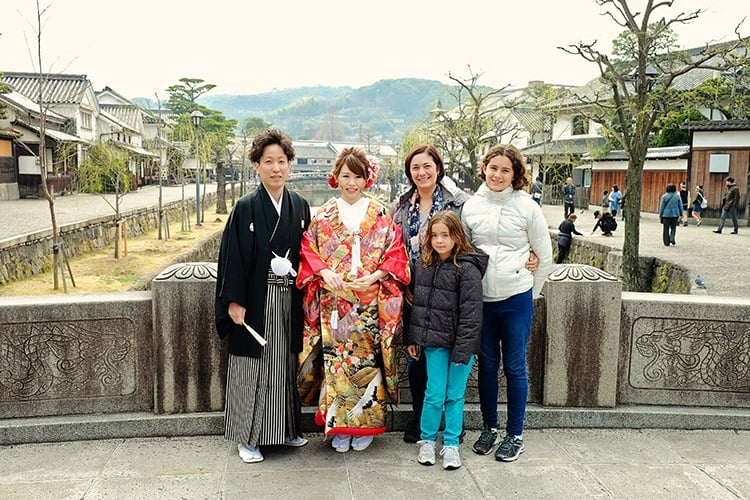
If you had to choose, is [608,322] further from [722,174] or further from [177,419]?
[722,174]

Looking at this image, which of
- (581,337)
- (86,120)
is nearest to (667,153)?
(581,337)

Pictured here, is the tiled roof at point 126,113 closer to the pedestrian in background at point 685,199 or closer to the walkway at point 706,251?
the walkway at point 706,251

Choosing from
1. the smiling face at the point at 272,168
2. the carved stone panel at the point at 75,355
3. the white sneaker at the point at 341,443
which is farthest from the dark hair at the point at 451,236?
the carved stone panel at the point at 75,355

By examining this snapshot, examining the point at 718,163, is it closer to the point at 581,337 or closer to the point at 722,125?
the point at 722,125

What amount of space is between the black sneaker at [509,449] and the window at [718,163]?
20740 mm

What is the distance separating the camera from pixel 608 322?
13.4 feet

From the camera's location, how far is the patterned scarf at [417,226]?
393 cm

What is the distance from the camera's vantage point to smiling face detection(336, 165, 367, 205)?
147 inches

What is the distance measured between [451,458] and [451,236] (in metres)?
1.26

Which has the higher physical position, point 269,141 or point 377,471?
point 269,141

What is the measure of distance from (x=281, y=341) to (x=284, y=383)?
250 millimetres

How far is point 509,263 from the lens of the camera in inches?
145

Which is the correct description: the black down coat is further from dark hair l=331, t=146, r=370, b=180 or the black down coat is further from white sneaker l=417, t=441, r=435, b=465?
dark hair l=331, t=146, r=370, b=180

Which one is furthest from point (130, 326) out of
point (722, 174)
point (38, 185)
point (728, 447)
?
point (38, 185)
